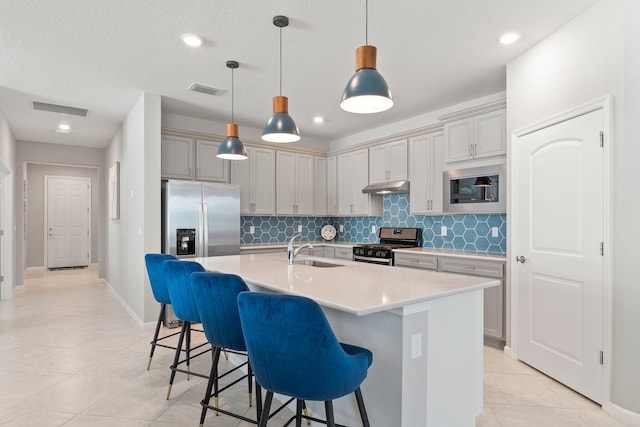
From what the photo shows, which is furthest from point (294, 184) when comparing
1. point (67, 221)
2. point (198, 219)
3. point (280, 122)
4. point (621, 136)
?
point (67, 221)

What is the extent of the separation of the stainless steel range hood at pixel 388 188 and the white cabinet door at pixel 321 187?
3.39ft

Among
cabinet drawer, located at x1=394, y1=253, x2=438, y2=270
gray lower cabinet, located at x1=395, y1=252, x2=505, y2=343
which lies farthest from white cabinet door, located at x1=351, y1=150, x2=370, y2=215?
gray lower cabinet, located at x1=395, y1=252, x2=505, y2=343

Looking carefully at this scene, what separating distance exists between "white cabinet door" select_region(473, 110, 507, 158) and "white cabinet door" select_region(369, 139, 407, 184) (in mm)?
1109

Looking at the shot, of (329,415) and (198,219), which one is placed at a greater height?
(198,219)

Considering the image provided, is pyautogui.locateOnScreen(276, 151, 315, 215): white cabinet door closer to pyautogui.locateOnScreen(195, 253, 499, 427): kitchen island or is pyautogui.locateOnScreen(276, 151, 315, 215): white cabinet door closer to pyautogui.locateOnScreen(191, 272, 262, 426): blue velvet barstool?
pyautogui.locateOnScreen(195, 253, 499, 427): kitchen island

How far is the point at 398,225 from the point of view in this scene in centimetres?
523

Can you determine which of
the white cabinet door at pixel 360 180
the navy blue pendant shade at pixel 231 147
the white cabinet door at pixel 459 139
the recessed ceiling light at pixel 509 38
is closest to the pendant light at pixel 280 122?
the navy blue pendant shade at pixel 231 147

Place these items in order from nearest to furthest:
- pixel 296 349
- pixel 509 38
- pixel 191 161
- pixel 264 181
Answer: pixel 296 349 < pixel 509 38 < pixel 191 161 < pixel 264 181

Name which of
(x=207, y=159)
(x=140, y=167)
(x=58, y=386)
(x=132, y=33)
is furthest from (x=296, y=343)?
(x=207, y=159)

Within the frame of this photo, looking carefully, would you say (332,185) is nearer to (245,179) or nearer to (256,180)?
(256,180)

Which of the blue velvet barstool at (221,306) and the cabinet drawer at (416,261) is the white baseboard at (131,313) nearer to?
the blue velvet barstool at (221,306)

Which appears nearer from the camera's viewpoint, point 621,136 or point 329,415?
point 329,415

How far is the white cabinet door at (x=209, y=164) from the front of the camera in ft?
15.9

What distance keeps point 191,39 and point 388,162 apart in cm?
304
